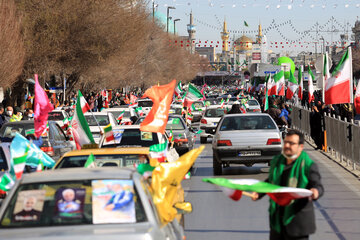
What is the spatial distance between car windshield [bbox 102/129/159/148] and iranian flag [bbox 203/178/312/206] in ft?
29.0

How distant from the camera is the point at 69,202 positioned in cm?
693

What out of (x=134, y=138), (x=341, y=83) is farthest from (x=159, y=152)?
(x=341, y=83)

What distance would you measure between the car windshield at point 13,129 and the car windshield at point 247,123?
4.47 m

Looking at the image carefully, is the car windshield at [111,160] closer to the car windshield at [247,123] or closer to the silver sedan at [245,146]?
the silver sedan at [245,146]

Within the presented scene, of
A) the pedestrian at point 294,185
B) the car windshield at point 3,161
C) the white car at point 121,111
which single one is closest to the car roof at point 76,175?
the pedestrian at point 294,185

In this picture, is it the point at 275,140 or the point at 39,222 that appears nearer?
the point at 39,222

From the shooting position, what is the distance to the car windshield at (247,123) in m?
19.9

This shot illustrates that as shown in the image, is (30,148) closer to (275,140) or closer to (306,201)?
(306,201)

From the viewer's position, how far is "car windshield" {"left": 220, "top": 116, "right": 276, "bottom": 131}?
19.9 m

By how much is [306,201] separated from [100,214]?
67.4 inches

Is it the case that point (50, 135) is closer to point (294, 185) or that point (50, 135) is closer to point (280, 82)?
point (294, 185)

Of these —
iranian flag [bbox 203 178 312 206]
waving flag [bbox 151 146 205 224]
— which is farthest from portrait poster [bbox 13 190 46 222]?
iranian flag [bbox 203 178 312 206]

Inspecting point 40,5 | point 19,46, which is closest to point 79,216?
point 19,46

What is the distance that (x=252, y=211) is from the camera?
13656mm
